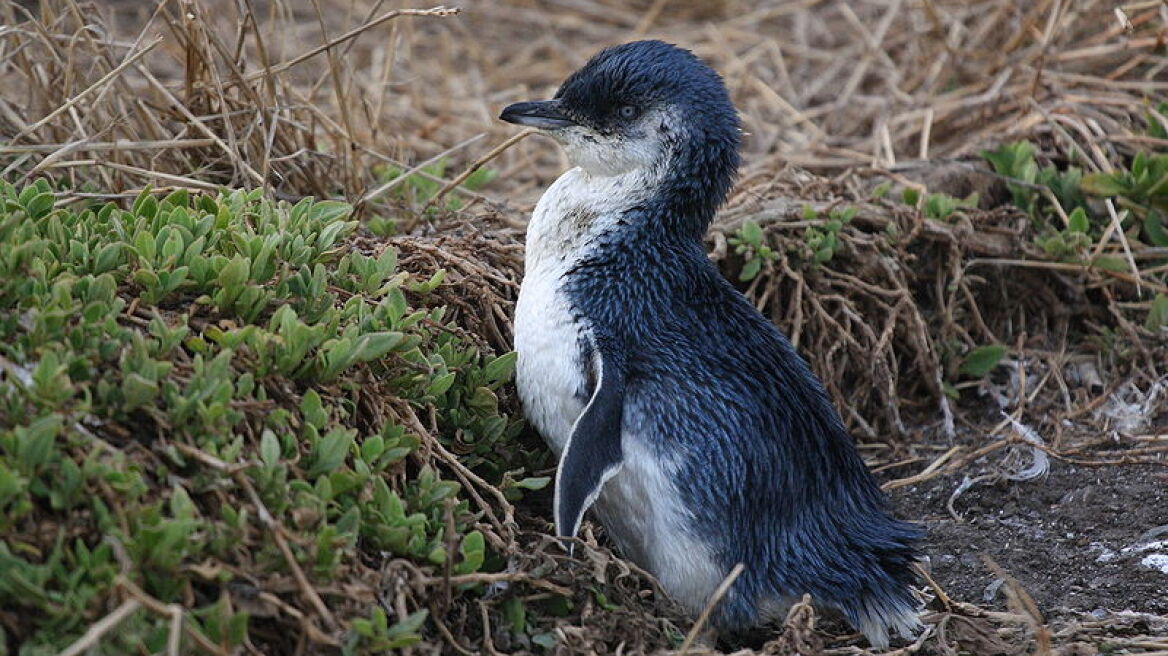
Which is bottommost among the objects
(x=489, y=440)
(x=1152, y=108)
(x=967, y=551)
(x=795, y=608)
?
(x=967, y=551)

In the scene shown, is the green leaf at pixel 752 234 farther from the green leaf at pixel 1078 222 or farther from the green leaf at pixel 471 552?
the green leaf at pixel 471 552

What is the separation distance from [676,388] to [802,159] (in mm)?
2517

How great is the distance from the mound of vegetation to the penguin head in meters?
0.64

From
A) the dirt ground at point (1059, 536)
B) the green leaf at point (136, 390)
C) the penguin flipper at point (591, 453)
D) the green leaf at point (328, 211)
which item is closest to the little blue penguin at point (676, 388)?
the penguin flipper at point (591, 453)

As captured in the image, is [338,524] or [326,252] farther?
[326,252]

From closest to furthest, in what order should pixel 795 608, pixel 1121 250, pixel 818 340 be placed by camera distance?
pixel 795 608
pixel 818 340
pixel 1121 250

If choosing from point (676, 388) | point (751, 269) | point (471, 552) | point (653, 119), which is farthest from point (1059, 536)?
point (471, 552)

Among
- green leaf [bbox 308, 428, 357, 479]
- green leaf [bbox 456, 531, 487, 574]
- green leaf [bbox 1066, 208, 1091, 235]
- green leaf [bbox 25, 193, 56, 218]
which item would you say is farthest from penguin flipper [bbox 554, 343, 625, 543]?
green leaf [bbox 1066, 208, 1091, 235]

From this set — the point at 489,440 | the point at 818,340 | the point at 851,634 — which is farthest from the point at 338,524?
the point at 818,340

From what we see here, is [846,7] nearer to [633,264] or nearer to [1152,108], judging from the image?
[1152,108]

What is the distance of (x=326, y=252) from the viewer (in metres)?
3.33

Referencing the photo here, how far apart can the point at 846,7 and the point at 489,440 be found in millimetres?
A: 4557

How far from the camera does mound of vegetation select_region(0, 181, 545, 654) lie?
2.37m

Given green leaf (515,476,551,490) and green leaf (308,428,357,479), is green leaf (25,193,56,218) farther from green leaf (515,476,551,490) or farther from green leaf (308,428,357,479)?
green leaf (515,476,551,490)
